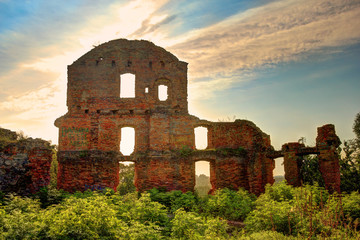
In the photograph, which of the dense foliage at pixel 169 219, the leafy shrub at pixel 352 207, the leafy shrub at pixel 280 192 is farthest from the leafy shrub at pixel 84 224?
the leafy shrub at pixel 280 192

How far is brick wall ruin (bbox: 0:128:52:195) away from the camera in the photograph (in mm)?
11617

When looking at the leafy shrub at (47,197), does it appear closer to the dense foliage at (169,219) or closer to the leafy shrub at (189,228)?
the dense foliage at (169,219)

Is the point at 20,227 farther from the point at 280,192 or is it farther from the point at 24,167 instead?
the point at 280,192

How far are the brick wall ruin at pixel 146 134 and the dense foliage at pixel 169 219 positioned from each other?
2581mm

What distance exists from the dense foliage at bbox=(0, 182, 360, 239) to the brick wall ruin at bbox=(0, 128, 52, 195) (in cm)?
57

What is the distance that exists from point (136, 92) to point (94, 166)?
430 cm

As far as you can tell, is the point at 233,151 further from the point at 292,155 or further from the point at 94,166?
the point at 94,166

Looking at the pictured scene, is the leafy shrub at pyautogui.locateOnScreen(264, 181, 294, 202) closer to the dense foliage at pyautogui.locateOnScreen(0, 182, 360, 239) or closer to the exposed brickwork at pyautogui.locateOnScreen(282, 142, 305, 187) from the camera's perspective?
the dense foliage at pyautogui.locateOnScreen(0, 182, 360, 239)

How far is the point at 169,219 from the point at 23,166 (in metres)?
6.15

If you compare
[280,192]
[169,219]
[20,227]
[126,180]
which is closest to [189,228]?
[169,219]

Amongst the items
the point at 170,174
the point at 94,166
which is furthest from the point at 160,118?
the point at 94,166

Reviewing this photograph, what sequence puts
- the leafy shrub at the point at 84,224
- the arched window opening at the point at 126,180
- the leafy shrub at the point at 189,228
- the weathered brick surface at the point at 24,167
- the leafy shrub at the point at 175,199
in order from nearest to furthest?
the leafy shrub at the point at 84,224, the leafy shrub at the point at 189,228, the weathered brick surface at the point at 24,167, the leafy shrub at the point at 175,199, the arched window opening at the point at 126,180

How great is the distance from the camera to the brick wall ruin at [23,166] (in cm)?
1162

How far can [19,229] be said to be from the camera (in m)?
6.34
